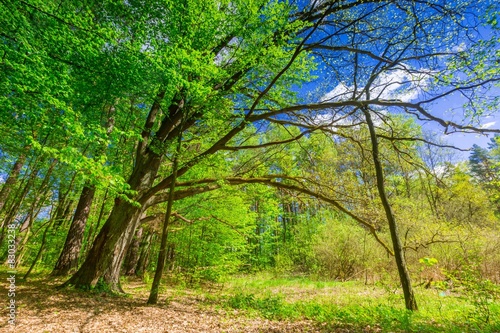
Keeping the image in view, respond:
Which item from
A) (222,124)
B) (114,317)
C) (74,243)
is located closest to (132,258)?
(74,243)

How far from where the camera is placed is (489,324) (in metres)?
3.43

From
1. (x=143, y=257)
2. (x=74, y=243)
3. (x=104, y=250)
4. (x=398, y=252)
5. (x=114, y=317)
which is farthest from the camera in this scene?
(x=143, y=257)

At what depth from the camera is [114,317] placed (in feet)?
13.9

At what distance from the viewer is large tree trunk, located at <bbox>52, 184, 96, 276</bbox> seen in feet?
26.0

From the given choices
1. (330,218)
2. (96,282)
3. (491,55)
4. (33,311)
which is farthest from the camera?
(330,218)

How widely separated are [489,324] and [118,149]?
29.6ft

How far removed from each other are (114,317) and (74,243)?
5482 millimetres

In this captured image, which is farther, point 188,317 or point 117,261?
point 117,261

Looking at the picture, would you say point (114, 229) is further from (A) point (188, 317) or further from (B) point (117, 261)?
(A) point (188, 317)

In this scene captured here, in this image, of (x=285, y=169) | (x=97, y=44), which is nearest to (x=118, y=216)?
(x=97, y=44)

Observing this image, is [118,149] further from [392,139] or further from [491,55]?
[491,55]

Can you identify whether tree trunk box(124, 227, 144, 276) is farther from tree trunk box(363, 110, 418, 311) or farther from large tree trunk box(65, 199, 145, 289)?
tree trunk box(363, 110, 418, 311)

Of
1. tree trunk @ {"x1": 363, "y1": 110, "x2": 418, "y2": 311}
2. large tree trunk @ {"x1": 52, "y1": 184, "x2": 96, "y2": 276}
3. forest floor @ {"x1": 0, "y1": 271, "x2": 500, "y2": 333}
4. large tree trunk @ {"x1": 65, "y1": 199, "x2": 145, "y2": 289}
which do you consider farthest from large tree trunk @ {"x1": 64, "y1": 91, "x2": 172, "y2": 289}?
tree trunk @ {"x1": 363, "y1": 110, "x2": 418, "y2": 311}

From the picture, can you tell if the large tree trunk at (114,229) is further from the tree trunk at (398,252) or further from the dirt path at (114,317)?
the tree trunk at (398,252)
